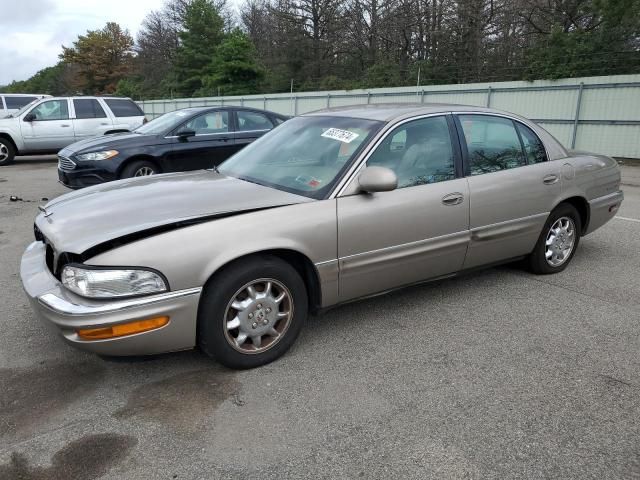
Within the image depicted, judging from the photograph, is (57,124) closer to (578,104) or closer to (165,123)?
(165,123)

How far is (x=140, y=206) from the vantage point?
3.19 meters

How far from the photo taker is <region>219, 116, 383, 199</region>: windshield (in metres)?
3.52

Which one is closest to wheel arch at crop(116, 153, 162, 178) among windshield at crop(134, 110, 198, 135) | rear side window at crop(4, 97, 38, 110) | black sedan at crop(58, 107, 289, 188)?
black sedan at crop(58, 107, 289, 188)

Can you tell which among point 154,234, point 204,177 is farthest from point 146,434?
point 204,177

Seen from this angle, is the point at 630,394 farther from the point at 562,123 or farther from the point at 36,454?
the point at 562,123

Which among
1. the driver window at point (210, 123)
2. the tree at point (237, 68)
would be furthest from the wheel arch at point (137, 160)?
the tree at point (237, 68)

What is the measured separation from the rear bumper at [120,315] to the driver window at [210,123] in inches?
240

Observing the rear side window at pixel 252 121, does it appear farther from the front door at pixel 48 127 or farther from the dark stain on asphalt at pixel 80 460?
the dark stain on asphalt at pixel 80 460

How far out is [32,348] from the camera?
3467mm

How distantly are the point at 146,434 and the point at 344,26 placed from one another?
37.0m

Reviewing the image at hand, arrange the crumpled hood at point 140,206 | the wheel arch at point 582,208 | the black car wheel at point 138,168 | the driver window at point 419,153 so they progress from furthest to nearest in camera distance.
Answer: the black car wheel at point 138,168
the wheel arch at point 582,208
the driver window at point 419,153
the crumpled hood at point 140,206

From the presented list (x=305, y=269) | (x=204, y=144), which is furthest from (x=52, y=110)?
(x=305, y=269)

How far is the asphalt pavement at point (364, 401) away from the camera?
7.79 ft

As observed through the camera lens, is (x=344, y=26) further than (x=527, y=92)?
Yes
